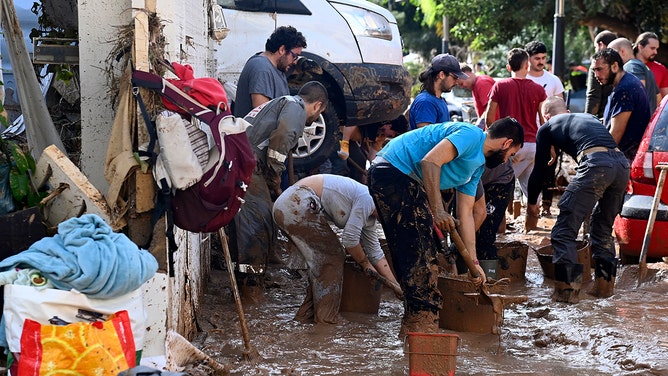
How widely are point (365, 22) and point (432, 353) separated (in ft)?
19.5

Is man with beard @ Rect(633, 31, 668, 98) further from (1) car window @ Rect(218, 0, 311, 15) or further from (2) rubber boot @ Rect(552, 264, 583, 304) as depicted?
(2) rubber boot @ Rect(552, 264, 583, 304)

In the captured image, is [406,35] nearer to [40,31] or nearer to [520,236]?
[520,236]

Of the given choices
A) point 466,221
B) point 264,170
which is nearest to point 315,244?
point 264,170

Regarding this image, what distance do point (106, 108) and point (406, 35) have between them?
35710 millimetres

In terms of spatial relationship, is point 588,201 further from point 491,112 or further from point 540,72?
point 540,72

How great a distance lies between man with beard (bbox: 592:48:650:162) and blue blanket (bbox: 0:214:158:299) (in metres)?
5.10

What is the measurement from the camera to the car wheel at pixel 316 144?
30.5 ft

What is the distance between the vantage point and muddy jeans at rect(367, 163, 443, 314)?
603cm

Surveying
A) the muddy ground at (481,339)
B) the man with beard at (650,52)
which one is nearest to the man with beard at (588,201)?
the muddy ground at (481,339)

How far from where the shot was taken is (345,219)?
21.5 feet

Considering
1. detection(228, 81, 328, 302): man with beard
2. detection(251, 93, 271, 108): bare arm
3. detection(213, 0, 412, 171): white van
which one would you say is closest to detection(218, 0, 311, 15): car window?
detection(213, 0, 412, 171): white van

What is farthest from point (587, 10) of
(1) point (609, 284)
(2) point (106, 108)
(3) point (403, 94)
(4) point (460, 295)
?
(2) point (106, 108)

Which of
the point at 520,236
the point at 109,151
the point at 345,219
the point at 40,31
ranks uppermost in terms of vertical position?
the point at 40,31

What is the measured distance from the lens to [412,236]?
6043mm
